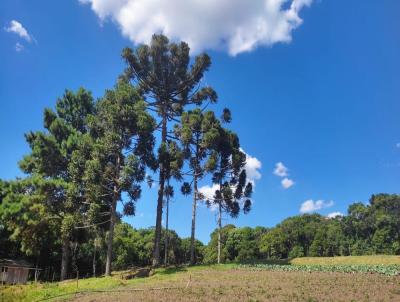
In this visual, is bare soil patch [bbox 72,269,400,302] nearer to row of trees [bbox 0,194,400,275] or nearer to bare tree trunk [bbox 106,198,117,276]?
bare tree trunk [bbox 106,198,117,276]

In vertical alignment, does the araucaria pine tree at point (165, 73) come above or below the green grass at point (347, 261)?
above

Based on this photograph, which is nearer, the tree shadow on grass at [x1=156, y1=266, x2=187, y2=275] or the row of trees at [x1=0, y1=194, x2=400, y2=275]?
the tree shadow on grass at [x1=156, y1=266, x2=187, y2=275]

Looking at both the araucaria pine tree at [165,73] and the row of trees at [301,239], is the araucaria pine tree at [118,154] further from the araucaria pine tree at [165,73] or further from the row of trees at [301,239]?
the row of trees at [301,239]

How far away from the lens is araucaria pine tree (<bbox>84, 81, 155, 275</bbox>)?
33.1 meters

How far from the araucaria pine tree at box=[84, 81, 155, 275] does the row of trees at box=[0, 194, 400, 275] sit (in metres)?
32.0

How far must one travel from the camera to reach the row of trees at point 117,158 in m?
34.2

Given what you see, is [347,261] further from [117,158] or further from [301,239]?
[301,239]

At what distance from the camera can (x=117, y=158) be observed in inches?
1375

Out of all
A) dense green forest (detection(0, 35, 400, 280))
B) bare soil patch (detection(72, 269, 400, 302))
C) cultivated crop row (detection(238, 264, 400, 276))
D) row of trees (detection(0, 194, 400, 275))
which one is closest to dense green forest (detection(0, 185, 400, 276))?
row of trees (detection(0, 194, 400, 275))

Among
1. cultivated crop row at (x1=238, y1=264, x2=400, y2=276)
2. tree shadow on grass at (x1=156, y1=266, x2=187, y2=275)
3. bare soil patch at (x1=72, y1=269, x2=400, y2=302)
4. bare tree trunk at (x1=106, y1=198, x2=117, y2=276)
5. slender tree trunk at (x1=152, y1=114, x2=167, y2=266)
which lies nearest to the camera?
bare soil patch at (x1=72, y1=269, x2=400, y2=302)

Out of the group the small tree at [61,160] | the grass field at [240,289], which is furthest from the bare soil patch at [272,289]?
the small tree at [61,160]

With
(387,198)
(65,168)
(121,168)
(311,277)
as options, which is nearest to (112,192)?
(121,168)

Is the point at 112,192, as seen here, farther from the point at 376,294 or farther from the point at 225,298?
the point at 376,294

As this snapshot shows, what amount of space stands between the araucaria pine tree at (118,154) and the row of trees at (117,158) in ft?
0.27
